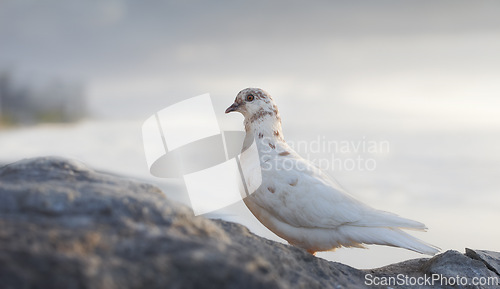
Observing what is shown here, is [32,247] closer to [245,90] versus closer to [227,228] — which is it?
[227,228]

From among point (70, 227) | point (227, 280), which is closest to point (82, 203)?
point (70, 227)

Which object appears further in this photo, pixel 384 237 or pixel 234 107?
pixel 234 107

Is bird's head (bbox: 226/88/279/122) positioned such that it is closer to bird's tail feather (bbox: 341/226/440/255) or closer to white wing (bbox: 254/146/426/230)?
white wing (bbox: 254/146/426/230)

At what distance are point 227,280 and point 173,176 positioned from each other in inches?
159

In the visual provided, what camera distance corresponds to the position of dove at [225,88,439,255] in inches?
168

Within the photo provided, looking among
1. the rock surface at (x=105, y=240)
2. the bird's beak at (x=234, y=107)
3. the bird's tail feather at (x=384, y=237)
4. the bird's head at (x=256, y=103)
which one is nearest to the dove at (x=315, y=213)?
the bird's tail feather at (x=384, y=237)

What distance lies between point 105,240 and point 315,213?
2451 mm

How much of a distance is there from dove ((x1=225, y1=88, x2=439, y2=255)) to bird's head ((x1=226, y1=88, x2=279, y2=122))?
54 cm

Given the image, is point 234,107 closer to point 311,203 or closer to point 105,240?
point 311,203

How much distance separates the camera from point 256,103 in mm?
5219

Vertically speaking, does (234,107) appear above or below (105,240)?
above

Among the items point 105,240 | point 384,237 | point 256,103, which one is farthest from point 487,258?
point 105,240

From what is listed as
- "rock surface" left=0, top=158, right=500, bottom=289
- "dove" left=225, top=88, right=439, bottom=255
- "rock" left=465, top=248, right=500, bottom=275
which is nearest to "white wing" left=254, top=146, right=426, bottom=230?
"dove" left=225, top=88, right=439, bottom=255

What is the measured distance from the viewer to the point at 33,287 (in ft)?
6.48
